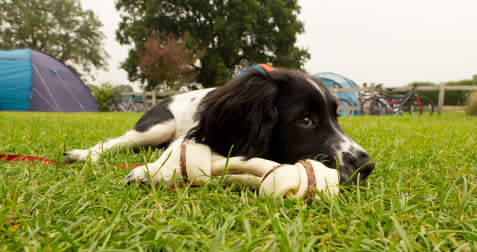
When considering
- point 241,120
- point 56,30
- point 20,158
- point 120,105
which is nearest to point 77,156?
point 20,158

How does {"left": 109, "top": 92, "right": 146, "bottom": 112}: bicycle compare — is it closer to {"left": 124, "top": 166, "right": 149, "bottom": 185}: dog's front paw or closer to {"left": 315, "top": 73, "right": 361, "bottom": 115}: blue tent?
{"left": 315, "top": 73, "right": 361, "bottom": 115}: blue tent

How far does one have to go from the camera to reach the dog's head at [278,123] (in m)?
1.77

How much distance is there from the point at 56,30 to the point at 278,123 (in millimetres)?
40625

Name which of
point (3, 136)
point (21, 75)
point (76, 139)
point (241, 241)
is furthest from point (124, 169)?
point (21, 75)

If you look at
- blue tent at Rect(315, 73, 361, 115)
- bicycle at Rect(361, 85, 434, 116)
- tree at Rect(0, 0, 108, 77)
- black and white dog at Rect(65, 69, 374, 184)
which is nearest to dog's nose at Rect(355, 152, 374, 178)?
black and white dog at Rect(65, 69, 374, 184)

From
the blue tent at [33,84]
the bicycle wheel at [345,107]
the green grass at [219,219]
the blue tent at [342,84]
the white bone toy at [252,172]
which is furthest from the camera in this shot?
the blue tent at [342,84]

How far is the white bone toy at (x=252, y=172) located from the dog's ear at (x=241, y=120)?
0.19 metres

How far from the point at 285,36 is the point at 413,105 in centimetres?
1514

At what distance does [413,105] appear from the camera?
13648mm

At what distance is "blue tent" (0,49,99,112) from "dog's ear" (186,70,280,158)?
15.9 m

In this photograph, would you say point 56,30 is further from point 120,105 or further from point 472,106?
point 472,106

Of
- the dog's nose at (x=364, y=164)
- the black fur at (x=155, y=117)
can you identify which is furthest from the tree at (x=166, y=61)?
the dog's nose at (x=364, y=164)

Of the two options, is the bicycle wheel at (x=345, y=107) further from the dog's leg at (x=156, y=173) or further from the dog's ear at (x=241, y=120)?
the dog's leg at (x=156, y=173)

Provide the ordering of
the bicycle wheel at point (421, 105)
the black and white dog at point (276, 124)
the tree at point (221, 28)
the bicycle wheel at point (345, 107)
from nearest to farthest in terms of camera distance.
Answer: the black and white dog at point (276, 124)
the bicycle wheel at point (421, 105)
the bicycle wheel at point (345, 107)
the tree at point (221, 28)
